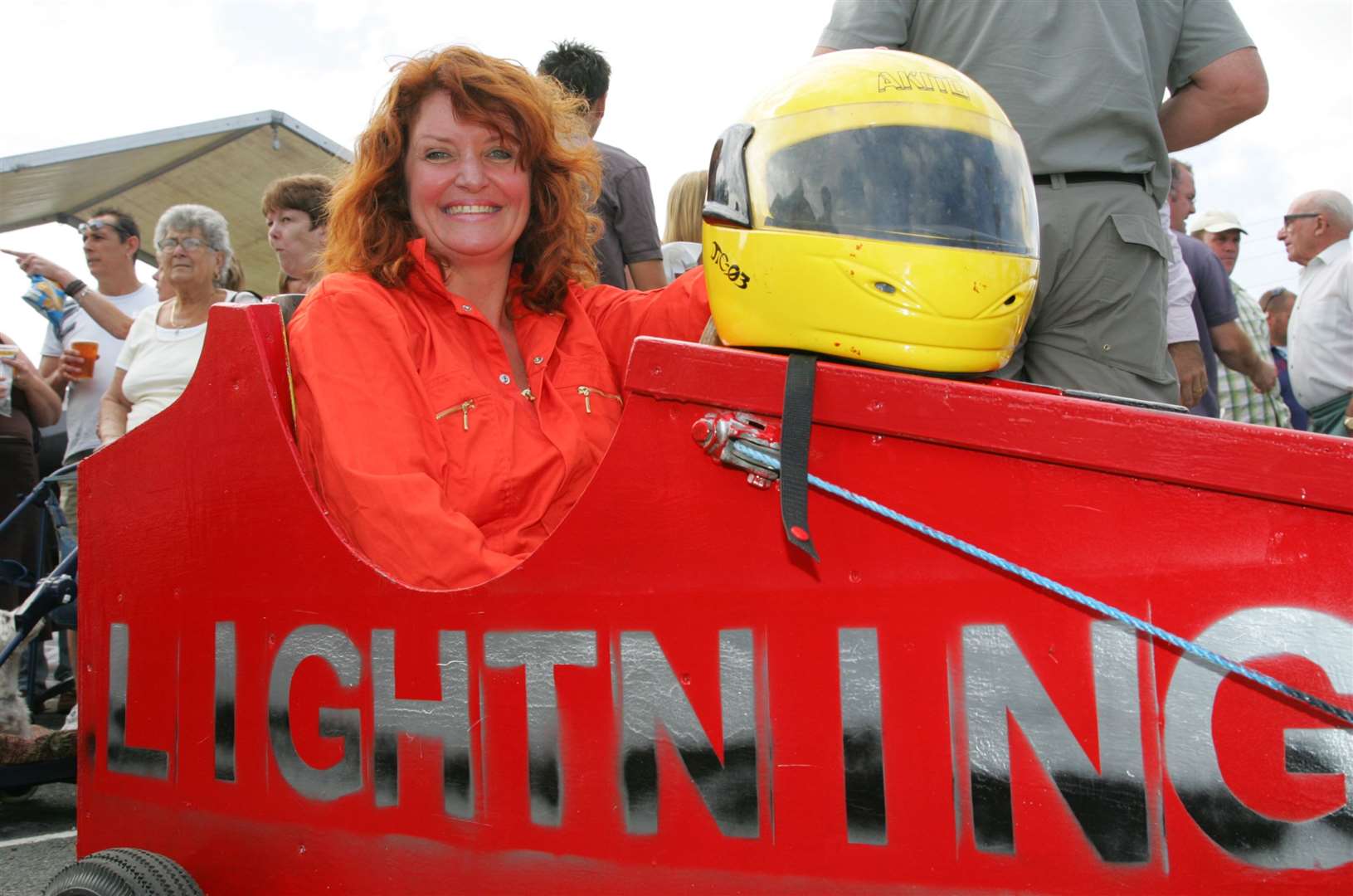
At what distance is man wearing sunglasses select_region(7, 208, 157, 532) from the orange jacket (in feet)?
10.9

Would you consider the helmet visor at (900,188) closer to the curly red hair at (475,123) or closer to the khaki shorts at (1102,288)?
the khaki shorts at (1102,288)

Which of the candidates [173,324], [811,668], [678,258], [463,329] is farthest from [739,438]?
[173,324]

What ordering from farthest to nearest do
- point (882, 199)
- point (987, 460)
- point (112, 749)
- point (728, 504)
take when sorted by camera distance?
point (112, 749) < point (882, 199) < point (728, 504) < point (987, 460)

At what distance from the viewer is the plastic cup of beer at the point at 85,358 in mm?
5211

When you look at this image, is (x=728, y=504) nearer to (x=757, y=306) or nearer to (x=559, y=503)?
(x=757, y=306)

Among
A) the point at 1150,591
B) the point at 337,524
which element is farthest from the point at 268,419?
the point at 1150,591

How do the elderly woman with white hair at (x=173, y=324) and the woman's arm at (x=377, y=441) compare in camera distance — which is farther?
the elderly woman with white hair at (x=173, y=324)

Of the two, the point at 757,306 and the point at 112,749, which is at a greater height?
the point at 757,306

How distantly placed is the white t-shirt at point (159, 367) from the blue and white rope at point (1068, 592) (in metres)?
3.19

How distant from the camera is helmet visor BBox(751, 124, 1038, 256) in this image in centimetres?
185

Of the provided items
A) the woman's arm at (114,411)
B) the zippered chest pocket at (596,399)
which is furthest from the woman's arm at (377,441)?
the woman's arm at (114,411)

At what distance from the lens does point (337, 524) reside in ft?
7.10

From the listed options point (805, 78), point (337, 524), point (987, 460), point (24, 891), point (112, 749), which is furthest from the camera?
point (24, 891)

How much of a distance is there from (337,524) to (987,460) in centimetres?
116
